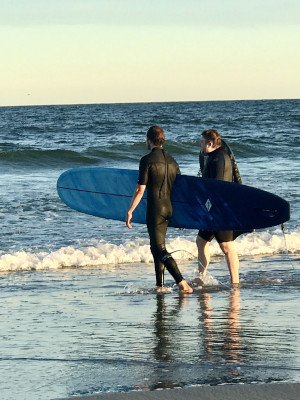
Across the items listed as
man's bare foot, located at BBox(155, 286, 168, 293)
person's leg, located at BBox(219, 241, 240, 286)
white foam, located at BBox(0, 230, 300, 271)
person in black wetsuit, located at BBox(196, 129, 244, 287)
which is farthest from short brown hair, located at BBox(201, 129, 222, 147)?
white foam, located at BBox(0, 230, 300, 271)

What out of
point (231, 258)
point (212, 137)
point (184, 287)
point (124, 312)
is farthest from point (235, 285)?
point (124, 312)

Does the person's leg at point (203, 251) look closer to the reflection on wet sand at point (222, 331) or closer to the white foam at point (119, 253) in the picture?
the reflection on wet sand at point (222, 331)

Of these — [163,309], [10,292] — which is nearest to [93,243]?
[10,292]

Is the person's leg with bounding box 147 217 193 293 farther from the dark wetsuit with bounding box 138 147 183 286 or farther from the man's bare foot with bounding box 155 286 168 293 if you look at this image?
the man's bare foot with bounding box 155 286 168 293

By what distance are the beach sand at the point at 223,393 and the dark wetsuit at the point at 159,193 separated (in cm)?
338

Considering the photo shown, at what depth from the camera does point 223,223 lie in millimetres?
7879

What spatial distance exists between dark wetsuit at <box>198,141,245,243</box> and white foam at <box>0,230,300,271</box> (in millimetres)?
1611

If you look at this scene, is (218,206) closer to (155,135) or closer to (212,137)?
(212,137)

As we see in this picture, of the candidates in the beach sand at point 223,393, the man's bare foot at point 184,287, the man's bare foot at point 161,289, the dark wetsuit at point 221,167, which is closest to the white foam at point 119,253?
the dark wetsuit at point 221,167

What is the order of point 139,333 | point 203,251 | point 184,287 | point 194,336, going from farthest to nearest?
1. point 203,251
2. point 184,287
3. point 139,333
4. point 194,336

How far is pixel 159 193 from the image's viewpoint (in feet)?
24.2

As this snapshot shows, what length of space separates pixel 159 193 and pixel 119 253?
2.74 m

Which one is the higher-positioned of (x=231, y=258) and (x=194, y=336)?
(x=231, y=258)

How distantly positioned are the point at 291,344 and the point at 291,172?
54.6 feet
